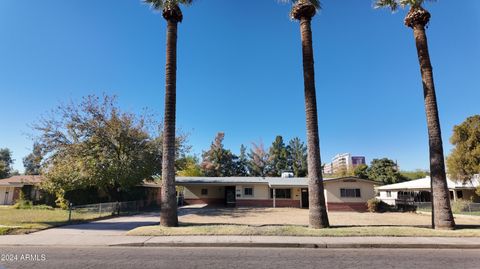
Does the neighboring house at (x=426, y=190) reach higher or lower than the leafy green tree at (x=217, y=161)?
lower

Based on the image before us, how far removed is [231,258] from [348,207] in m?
23.9

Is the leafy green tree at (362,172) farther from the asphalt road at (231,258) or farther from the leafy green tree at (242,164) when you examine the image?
the asphalt road at (231,258)

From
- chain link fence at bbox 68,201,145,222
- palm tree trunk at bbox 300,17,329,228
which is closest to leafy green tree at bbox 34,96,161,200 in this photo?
chain link fence at bbox 68,201,145,222

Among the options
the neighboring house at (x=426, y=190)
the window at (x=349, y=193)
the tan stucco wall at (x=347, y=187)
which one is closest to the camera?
the neighboring house at (x=426, y=190)

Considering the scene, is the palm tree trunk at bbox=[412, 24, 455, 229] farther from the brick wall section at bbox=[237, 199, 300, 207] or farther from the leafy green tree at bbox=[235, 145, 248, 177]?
the leafy green tree at bbox=[235, 145, 248, 177]

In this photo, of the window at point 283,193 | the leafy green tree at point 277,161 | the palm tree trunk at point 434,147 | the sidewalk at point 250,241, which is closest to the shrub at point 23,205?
the sidewalk at point 250,241

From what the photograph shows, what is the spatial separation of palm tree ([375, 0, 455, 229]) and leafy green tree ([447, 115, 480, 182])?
17437 mm

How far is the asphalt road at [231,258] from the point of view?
7.48 metres

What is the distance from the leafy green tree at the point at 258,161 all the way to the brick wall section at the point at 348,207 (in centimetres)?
3814

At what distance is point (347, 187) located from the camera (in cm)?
2948

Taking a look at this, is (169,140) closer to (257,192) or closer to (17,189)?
(257,192)

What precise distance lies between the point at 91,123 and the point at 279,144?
5103cm

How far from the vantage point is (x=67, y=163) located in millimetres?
→ 23719

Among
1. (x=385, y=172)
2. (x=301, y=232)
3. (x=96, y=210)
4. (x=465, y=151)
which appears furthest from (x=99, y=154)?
(x=385, y=172)
